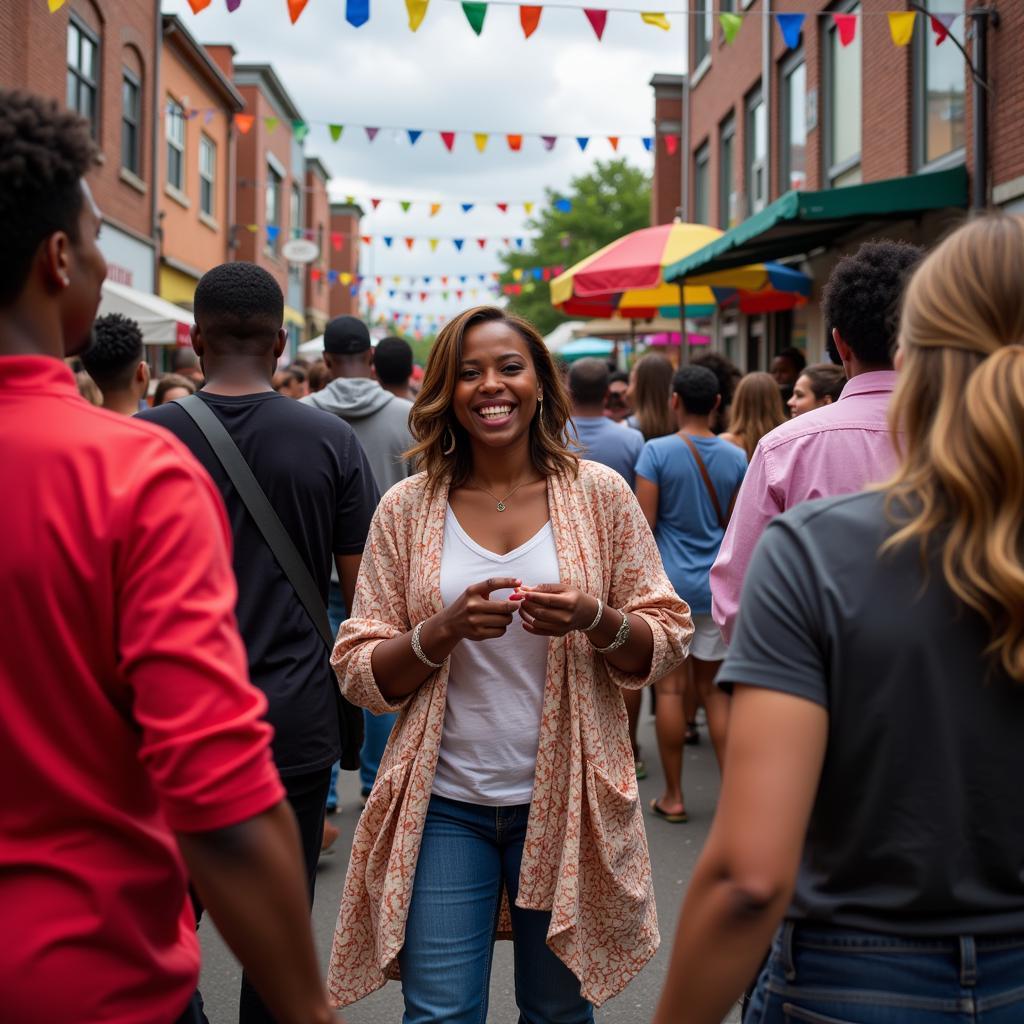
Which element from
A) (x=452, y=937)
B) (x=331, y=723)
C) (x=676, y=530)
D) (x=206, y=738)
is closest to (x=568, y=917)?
(x=452, y=937)

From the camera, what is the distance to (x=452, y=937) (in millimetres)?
2828

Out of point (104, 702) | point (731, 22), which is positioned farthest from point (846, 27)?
point (104, 702)

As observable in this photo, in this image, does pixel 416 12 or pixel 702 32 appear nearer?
pixel 416 12

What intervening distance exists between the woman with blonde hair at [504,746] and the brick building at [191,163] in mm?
18814

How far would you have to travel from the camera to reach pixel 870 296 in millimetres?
3207

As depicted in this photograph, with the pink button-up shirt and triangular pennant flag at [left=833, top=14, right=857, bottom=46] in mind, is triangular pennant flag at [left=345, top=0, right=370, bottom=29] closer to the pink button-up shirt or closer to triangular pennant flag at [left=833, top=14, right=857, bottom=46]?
triangular pennant flag at [left=833, top=14, right=857, bottom=46]

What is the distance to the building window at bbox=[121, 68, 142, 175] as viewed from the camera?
20.9 m

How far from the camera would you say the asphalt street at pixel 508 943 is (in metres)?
4.24

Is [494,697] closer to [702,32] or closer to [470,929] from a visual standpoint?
[470,929]

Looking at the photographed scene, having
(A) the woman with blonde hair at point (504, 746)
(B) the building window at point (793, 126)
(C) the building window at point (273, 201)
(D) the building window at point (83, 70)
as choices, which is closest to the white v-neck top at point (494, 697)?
(A) the woman with blonde hair at point (504, 746)

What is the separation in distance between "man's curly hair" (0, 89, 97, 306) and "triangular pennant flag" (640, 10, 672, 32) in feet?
32.2

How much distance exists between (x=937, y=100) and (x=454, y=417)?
10773mm

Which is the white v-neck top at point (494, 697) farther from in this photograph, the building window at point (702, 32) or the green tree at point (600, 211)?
the green tree at point (600, 211)

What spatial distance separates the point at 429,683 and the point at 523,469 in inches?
24.5
